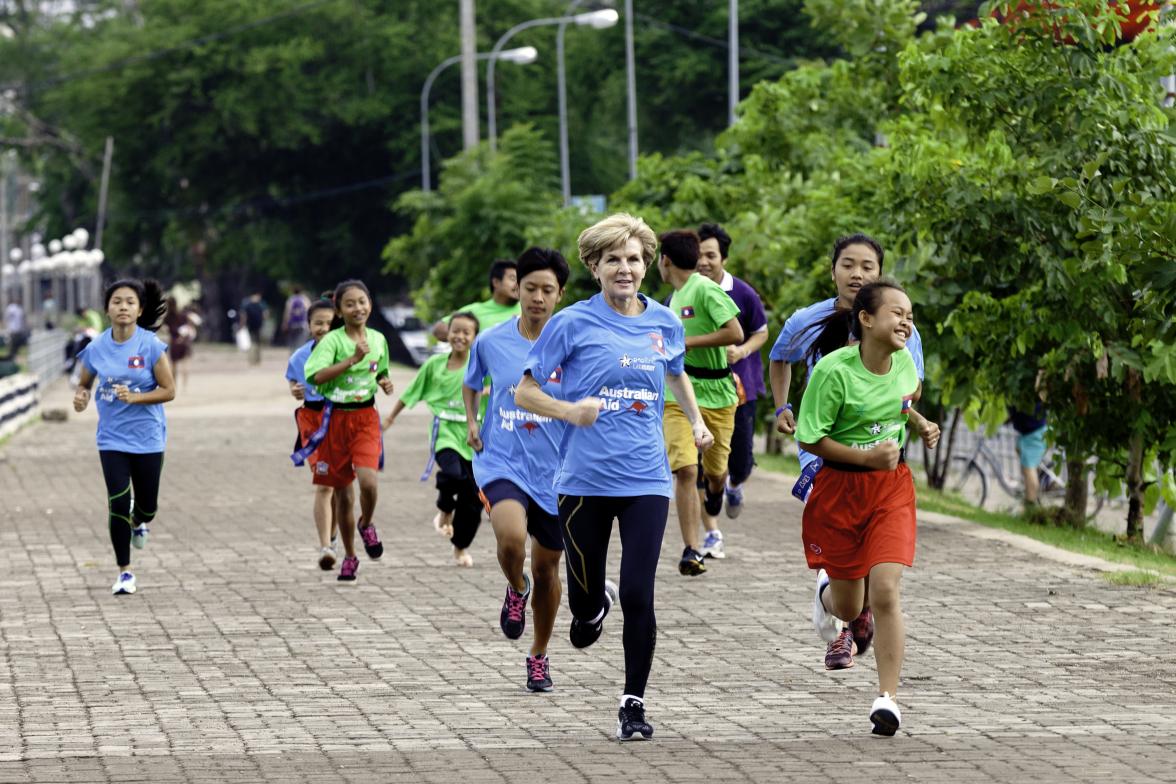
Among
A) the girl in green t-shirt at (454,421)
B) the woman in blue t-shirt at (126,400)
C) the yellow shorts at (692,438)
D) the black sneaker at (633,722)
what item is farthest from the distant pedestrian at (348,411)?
the black sneaker at (633,722)

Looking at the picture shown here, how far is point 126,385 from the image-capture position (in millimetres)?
11422

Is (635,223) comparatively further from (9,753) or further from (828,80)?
(828,80)

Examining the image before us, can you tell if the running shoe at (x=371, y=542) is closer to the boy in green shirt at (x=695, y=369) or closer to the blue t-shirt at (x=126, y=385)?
the blue t-shirt at (x=126, y=385)

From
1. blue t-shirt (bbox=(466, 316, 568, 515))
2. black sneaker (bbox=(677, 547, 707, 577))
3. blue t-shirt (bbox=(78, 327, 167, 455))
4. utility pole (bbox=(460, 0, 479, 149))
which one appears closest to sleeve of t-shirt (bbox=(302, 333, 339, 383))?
blue t-shirt (bbox=(78, 327, 167, 455))

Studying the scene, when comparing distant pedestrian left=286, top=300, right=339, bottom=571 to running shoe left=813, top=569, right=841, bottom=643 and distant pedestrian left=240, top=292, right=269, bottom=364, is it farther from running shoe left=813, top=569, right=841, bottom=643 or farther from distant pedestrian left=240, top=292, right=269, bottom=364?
distant pedestrian left=240, top=292, right=269, bottom=364

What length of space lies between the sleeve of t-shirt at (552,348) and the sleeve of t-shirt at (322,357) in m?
4.24

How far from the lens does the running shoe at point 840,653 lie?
8266 mm

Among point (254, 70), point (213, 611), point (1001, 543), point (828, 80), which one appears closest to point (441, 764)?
point (213, 611)

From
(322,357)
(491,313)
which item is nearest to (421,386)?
(491,313)

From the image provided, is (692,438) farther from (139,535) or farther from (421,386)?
(139,535)

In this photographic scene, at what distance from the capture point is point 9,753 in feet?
22.7

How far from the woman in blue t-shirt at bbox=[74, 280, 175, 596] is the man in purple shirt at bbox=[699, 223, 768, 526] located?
306 cm

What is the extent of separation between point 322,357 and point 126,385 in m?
1.05

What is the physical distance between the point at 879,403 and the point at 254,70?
55162 millimetres
